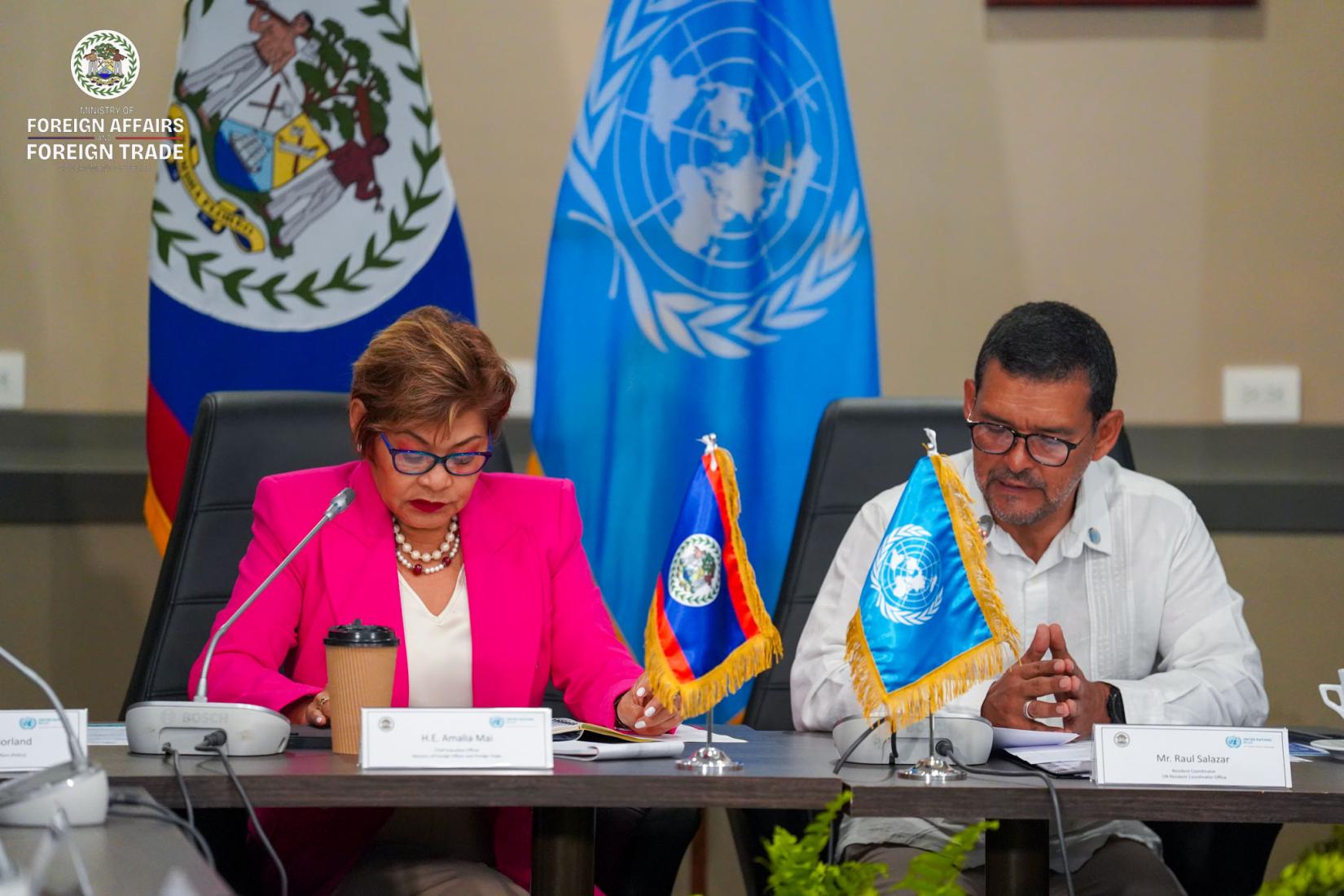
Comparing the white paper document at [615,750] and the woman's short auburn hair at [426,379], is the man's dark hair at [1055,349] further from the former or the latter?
the white paper document at [615,750]

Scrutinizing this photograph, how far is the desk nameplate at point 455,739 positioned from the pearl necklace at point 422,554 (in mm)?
612

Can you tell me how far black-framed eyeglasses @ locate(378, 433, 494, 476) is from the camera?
6.70 feet

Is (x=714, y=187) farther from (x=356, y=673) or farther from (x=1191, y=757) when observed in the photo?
(x=1191, y=757)

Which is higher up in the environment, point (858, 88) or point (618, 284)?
point (858, 88)

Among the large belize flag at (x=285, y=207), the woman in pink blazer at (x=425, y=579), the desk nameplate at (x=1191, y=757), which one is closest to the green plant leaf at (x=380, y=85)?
the large belize flag at (x=285, y=207)

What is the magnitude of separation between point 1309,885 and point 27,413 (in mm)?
3032

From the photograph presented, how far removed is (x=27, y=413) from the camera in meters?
3.21

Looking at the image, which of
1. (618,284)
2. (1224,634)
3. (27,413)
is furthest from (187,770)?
(27,413)

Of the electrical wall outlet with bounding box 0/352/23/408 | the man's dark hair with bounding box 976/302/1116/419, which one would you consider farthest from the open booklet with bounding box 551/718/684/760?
the electrical wall outlet with bounding box 0/352/23/408

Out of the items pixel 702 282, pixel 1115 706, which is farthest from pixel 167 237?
pixel 1115 706

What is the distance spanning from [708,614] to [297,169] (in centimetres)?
179

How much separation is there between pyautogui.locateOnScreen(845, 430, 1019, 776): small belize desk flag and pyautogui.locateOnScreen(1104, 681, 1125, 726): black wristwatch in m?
0.33

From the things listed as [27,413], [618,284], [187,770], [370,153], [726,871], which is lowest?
[726,871]

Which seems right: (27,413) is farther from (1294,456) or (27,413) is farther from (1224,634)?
(1294,456)
